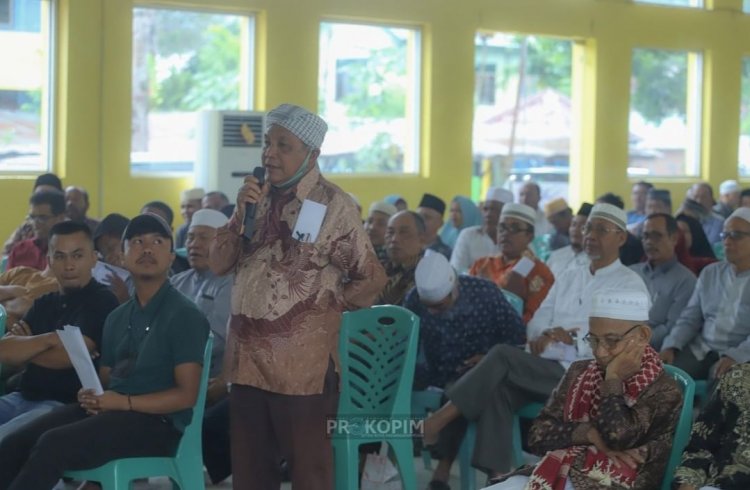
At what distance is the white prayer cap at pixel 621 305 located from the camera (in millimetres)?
3262

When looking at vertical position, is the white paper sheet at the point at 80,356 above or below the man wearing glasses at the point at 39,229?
below

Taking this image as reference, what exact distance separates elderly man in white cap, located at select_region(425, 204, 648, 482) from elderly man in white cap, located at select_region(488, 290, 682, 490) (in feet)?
3.73

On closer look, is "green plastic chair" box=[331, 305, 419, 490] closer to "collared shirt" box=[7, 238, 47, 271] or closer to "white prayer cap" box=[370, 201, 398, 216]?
"collared shirt" box=[7, 238, 47, 271]

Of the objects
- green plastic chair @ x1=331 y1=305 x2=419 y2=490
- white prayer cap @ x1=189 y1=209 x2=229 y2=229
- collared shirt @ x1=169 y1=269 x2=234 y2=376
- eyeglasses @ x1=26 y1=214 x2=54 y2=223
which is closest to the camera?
green plastic chair @ x1=331 y1=305 x2=419 y2=490

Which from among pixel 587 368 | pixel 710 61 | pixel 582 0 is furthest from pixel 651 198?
pixel 587 368

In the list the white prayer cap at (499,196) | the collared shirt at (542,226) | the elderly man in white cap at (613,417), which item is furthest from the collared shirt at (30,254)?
the collared shirt at (542,226)

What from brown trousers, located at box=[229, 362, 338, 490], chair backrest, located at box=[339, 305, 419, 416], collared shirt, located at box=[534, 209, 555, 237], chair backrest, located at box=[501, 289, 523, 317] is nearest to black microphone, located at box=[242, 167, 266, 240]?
brown trousers, located at box=[229, 362, 338, 490]

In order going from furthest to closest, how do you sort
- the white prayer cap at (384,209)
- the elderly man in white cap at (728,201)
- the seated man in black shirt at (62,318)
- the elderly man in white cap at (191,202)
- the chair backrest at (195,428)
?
the elderly man in white cap at (728,201)
the elderly man in white cap at (191,202)
the white prayer cap at (384,209)
the seated man in black shirt at (62,318)
the chair backrest at (195,428)

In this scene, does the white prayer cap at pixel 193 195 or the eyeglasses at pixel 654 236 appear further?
the white prayer cap at pixel 193 195

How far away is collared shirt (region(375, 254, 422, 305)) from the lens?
559cm

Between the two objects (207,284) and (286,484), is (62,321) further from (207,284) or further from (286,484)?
(286,484)

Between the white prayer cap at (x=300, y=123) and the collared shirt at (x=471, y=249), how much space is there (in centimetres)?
437

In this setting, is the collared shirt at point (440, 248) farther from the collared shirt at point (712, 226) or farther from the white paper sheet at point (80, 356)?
the white paper sheet at point (80, 356)

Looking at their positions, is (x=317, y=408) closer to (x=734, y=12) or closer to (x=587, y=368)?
(x=587, y=368)
